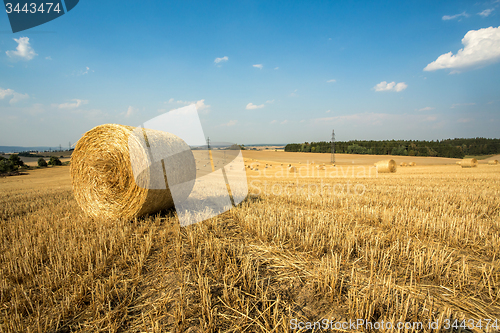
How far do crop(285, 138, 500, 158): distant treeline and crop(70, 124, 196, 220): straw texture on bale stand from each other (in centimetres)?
5075

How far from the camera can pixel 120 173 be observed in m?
4.88

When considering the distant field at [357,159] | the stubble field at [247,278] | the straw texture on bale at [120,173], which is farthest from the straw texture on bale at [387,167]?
the straw texture on bale at [120,173]

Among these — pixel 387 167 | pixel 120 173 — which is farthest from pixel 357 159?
pixel 120 173

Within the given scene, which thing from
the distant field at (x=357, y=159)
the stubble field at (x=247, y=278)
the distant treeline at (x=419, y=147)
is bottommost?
the stubble field at (x=247, y=278)

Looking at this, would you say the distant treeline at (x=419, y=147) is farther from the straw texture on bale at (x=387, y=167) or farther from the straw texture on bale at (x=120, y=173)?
the straw texture on bale at (x=120, y=173)

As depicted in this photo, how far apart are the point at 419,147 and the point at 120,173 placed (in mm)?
56613

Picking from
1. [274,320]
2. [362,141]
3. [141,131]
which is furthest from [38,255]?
[362,141]

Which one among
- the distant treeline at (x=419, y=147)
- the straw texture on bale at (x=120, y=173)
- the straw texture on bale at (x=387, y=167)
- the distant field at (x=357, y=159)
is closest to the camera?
the straw texture on bale at (x=120, y=173)

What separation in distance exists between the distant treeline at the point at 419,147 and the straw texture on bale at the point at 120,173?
5075 centimetres

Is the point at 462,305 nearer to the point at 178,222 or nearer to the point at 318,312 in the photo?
the point at 318,312

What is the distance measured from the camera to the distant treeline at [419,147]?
144ft

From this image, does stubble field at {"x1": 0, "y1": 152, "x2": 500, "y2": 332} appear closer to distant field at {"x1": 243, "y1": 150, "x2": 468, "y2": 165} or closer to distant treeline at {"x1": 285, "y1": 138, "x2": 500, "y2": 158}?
distant field at {"x1": 243, "y1": 150, "x2": 468, "y2": 165}

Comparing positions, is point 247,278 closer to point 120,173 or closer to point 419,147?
point 120,173

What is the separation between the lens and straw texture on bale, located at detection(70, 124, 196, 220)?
15.6 ft
